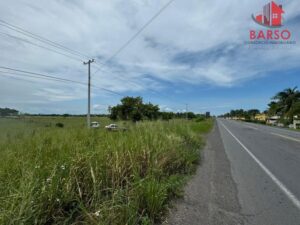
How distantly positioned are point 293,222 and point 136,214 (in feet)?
8.53

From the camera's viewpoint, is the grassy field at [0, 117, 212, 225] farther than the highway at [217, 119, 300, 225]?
No

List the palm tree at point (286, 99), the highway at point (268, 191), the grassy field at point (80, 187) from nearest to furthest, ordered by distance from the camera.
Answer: the grassy field at point (80, 187), the highway at point (268, 191), the palm tree at point (286, 99)

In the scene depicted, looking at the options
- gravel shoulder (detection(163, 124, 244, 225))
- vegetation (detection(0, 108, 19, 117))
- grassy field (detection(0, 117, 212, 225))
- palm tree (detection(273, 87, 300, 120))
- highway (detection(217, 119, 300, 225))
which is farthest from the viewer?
palm tree (detection(273, 87, 300, 120))

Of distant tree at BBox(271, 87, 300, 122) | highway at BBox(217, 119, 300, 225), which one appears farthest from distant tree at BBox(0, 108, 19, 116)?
distant tree at BBox(271, 87, 300, 122)

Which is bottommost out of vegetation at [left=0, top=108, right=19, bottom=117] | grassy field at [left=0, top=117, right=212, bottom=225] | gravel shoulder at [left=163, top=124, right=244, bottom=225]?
gravel shoulder at [left=163, top=124, right=244, bottom=225]

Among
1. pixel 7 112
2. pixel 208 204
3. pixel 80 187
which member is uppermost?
pixel 7 112

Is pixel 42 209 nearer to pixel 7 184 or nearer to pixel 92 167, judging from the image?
pixel 7 184

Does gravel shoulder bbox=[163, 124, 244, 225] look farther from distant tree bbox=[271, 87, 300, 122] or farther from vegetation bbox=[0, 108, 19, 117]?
distant tree bbox=[271, 87, 300, 122]

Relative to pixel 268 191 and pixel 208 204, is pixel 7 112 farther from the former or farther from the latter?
pixel 268 191

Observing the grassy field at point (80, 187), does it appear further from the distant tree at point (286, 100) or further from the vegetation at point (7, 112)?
the distant tree at point (286, 100)

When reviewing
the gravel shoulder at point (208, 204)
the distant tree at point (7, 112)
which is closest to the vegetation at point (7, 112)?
the distant tree at point (7, 112)

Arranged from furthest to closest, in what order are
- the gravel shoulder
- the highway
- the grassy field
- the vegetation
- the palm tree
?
the palm tree
the vegetation
the highway
the gravel shoulder
the grassy field

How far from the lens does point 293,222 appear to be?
3582 millimetres

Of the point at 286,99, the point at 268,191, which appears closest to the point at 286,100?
the point at 286,99
